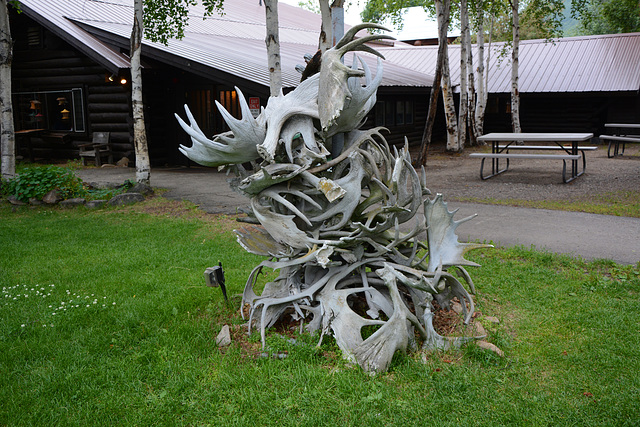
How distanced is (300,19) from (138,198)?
65.3 feet

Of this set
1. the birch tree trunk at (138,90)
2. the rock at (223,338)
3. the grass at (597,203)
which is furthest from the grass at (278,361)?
the birch tree trunk at (138,90)

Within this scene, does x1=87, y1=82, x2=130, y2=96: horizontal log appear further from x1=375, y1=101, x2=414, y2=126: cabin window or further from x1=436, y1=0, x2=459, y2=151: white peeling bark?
x1=436, y1=0, x2=459, y2=151: white peeling bark

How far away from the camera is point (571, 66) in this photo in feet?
74.7

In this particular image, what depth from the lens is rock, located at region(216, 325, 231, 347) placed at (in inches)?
161

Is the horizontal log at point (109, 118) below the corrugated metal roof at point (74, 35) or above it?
below

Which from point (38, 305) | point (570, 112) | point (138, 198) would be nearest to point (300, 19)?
point (570, 112)

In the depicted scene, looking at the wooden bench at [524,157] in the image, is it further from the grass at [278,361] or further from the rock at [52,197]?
the rock at [52,197]

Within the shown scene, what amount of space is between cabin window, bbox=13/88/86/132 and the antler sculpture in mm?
15017

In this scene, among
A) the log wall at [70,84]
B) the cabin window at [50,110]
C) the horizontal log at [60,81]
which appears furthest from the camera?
the cabin window at [50,110]

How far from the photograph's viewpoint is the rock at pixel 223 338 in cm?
409

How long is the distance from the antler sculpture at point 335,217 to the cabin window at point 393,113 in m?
15.9

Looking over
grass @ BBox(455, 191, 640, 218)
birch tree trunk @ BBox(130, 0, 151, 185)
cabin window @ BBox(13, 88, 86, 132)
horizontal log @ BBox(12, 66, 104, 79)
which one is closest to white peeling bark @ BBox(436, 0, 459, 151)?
grass @ BBox(455, 191, 640, 218)

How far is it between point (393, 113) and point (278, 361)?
1859cm

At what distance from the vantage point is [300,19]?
89.8ft
